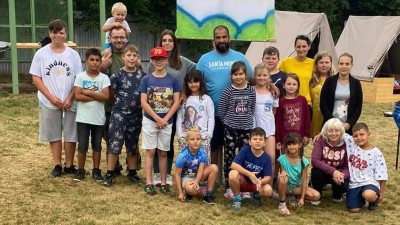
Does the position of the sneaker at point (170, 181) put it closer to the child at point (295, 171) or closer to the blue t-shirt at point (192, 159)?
the blue t-shirt at point (192, 159)

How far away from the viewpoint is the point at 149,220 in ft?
14.0

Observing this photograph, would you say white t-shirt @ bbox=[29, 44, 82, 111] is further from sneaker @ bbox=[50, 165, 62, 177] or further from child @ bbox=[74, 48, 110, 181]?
sneaker @ bbox=[50, 165, 62, 177]

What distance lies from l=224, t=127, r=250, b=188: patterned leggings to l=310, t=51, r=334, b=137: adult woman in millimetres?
829

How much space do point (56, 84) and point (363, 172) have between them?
116 inches

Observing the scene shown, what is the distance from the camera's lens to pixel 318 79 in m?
5.24

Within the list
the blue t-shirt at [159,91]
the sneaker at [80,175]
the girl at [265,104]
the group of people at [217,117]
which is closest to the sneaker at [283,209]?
the group of people at [217,117]

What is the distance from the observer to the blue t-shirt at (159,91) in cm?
488

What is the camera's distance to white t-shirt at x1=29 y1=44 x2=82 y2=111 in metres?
5.23

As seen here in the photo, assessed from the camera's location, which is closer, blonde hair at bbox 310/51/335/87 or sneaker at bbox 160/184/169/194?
sneaker at bbox 160/184/169/194

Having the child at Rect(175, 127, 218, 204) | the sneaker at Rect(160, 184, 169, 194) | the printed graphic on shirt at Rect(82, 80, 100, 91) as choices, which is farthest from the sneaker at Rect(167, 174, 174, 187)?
the printed graphic on shirt at Rect(82, 80, 100, 91)

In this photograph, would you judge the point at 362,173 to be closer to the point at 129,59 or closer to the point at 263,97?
the point at 263,97

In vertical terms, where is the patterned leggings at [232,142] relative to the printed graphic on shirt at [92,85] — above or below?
below

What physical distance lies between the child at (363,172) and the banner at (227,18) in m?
1.51

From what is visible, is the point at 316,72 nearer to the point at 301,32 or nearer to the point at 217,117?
→ the point at 217,117
